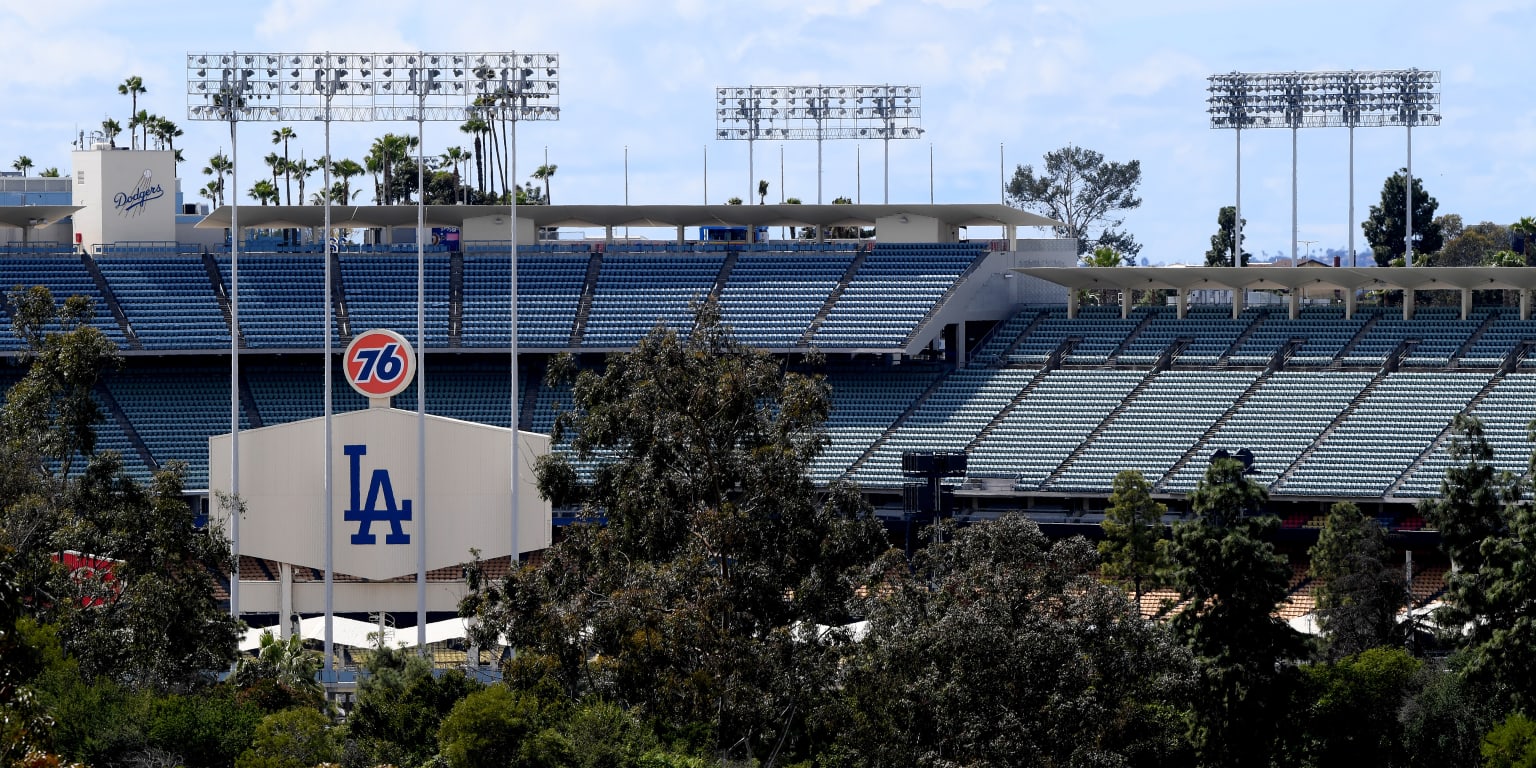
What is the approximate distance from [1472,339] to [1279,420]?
270 inches

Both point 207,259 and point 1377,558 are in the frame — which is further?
point 207,259

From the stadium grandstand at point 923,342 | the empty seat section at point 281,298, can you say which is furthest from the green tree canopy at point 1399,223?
the empty seat section at point 281,298

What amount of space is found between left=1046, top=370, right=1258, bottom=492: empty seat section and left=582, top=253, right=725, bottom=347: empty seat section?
13.5 m

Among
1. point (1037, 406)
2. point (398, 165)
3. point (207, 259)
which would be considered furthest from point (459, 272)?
point (398, 165)

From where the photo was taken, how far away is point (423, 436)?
182 ft

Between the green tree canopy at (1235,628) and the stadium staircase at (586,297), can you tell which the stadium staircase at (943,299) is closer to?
the stadium staircase at (586,297)

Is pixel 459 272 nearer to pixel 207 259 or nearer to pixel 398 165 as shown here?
pixel 207 259

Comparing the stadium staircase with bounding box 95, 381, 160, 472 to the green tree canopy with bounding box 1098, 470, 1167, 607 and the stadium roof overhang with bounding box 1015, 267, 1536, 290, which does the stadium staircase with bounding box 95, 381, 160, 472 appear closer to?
the stadium roof overhang with bounding box 1015, 267, 1536, 290

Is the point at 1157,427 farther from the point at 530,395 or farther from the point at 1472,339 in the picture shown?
the point at 530,395

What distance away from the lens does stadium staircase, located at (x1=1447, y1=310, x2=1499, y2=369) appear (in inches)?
2589

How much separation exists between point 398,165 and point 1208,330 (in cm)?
4549

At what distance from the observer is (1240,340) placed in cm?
6956

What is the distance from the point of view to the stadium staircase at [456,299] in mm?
70625

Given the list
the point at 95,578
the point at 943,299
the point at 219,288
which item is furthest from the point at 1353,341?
the point at 95,578
